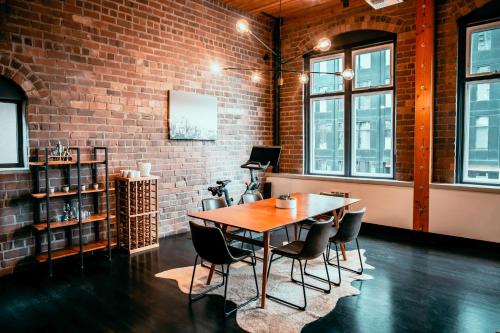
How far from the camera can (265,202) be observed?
4.28 metres

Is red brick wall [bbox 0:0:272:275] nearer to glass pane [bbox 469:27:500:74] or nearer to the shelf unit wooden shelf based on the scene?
the shelf unit wooden shelf

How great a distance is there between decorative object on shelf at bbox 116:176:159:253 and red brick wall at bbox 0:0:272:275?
350 mm

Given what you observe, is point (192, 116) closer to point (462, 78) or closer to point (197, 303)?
point (197, 303)

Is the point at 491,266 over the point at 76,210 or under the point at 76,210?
under

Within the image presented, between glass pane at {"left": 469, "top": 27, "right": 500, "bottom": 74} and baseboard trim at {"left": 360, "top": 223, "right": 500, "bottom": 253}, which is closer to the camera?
baseboard trim at {"left": 360, "top": 223, "right": 500, "bottom": 253}

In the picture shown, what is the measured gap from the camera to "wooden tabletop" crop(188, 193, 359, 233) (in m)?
3.15

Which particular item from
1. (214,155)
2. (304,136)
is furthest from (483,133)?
(214,155)

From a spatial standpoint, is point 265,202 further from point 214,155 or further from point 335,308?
point 214,155

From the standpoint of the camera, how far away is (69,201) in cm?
429

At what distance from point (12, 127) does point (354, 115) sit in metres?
5.07

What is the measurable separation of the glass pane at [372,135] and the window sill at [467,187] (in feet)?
2.94

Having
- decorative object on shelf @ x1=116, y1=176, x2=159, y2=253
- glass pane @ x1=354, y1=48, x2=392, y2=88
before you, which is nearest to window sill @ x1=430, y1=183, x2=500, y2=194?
glass pane @ x1=354, y1=48, x2=392, y2=88

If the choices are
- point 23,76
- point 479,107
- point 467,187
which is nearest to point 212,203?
point 23,76

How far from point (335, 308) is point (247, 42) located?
5016 mm
